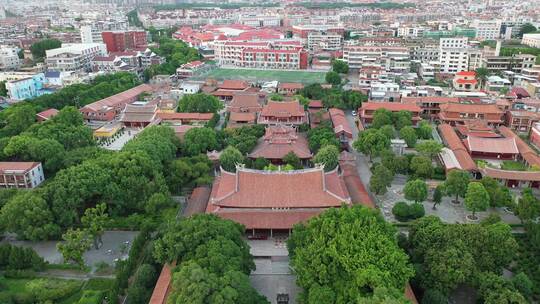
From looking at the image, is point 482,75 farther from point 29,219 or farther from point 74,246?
point 29,219

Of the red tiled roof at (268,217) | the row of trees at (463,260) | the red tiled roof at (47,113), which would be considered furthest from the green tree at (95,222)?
the red tiled roof at (47,113)

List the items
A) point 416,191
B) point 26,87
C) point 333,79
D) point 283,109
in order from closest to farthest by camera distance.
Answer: point 416,191 < point 283,109 < point 26,87 < point 333,79

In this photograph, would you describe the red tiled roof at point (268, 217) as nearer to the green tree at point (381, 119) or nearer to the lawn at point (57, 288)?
the lawn at point (57, 288)

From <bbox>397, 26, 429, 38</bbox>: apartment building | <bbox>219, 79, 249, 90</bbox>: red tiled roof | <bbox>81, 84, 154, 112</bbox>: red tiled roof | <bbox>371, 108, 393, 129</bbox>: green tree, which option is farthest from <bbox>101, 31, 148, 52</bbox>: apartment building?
<bbox>397, 26, 429, 38</bbox>: apartment building

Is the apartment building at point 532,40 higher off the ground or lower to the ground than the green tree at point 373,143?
higher

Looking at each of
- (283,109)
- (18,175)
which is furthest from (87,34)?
(18,175)

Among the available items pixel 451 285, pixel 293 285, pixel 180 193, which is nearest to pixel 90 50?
pixel 180 193
